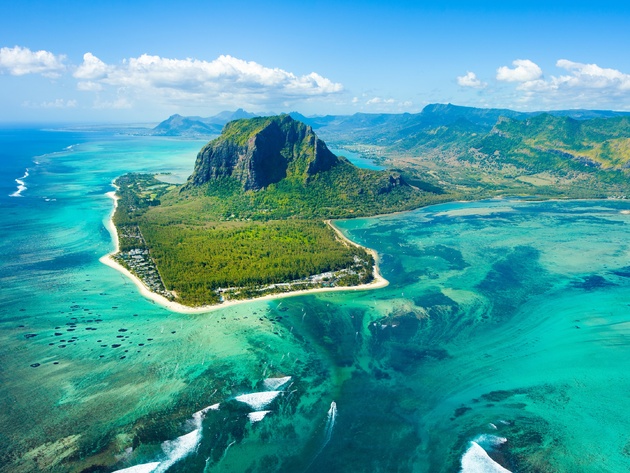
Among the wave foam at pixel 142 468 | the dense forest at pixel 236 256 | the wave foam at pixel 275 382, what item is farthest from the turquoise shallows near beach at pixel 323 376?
the dense forest at pixel 236 256

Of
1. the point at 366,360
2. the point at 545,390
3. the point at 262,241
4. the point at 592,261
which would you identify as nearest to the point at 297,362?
the point at 366,360

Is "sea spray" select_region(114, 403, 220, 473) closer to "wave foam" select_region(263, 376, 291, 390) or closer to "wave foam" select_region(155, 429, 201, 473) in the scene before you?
"wave foam" select_region(155, 429, 201, 473)

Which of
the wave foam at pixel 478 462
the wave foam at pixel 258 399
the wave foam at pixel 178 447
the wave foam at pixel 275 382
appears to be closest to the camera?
the wave foam at pixel 178 447

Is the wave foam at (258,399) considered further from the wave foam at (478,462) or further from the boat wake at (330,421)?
the wave foam at (478,462)

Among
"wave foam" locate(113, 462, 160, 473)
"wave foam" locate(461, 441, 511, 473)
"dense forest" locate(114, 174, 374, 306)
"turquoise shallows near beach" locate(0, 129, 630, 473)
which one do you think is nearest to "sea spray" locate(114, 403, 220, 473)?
"wave foam" locate(113, 462, 160, 473)

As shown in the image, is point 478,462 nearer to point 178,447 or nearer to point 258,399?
point 258,399
